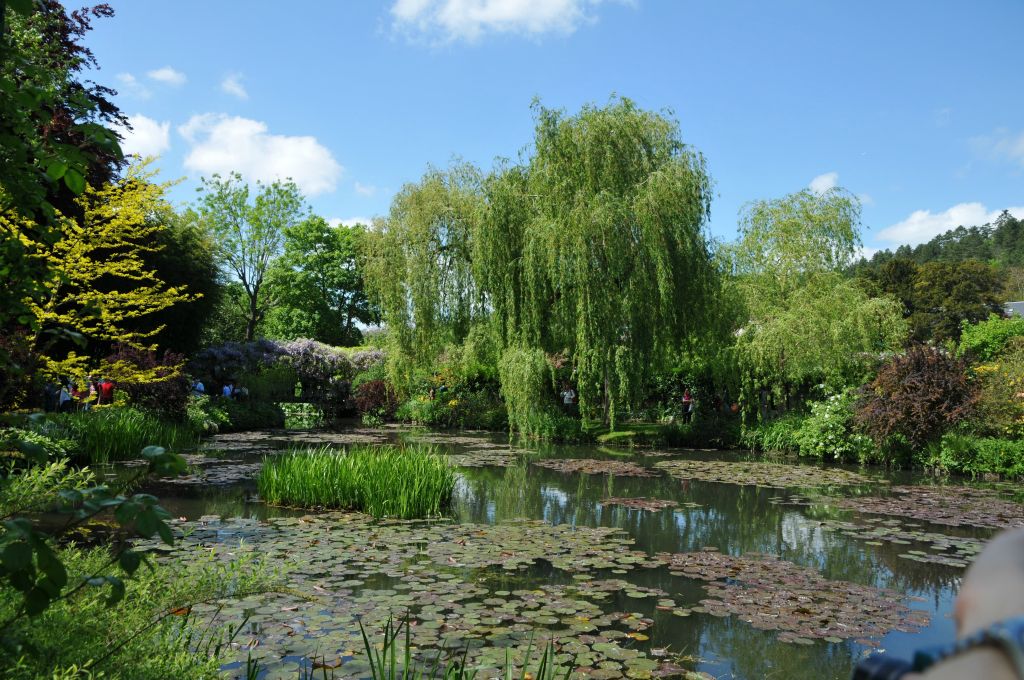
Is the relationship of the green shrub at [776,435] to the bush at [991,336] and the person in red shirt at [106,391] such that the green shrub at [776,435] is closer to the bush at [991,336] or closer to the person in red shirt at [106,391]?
the bush at [991,336]

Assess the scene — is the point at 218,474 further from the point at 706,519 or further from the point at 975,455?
the point at 975,455

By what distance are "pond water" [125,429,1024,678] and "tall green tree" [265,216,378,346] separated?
89.0ft

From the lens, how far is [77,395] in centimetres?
1355

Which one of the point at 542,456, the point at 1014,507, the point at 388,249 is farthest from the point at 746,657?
the point at 388,249

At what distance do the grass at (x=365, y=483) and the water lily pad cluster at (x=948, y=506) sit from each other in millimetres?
6041

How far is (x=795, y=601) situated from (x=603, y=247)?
10.7 m

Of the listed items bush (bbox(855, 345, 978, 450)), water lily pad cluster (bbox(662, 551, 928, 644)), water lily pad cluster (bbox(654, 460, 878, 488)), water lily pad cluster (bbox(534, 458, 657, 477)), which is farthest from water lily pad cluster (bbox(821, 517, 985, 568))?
bush (bbox(855, 345, 978, 450))

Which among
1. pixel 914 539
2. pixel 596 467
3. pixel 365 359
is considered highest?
pixel 365 359

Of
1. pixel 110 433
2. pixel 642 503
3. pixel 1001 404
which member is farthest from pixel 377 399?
pixel 1001 404

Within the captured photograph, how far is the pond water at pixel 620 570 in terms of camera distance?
4492mm

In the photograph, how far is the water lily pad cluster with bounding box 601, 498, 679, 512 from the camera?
9.61 metres

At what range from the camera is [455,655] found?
4211mm

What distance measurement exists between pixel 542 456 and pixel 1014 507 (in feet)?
28.0

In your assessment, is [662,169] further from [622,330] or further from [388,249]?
[388,249]
